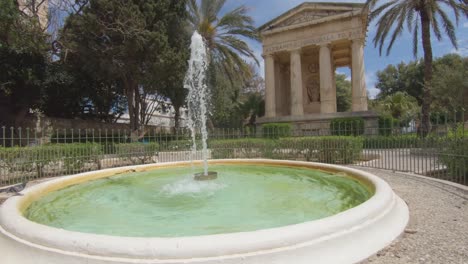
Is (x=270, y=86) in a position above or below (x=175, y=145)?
above

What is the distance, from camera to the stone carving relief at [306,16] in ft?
72.9

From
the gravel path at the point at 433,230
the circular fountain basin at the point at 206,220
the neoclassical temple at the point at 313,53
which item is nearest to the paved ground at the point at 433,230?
the gravel path at the point at 433,230

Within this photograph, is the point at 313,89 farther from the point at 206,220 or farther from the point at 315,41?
the point at 206,220

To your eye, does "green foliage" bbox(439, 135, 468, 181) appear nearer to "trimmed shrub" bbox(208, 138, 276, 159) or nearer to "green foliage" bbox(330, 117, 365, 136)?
"green foliage" bbox(330, 117, 365, 136)

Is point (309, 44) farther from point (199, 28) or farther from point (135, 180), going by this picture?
point (135, 180)

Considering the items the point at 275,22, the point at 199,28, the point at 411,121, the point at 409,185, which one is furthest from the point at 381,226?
the point at 275,22

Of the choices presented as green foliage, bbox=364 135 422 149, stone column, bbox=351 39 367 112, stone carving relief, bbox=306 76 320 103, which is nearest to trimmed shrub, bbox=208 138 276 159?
green foliage, bbox=364 135 422 149

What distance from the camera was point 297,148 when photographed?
12.0 meters

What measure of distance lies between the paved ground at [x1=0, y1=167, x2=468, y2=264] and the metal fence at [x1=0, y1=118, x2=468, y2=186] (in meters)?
1.87

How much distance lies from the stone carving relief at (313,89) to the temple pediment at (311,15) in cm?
532

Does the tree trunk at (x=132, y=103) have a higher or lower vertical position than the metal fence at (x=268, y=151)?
higher

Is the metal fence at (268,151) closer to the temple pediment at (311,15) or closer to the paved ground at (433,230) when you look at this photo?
the paved ground at (433,230)

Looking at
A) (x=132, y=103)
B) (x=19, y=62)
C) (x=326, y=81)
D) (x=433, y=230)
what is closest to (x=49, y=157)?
(x=433, y=230)

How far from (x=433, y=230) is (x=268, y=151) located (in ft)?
30.3
